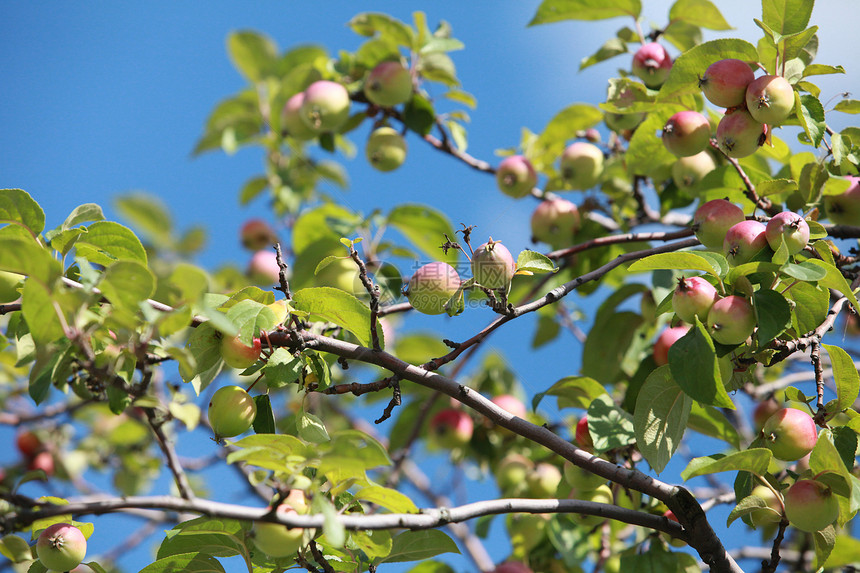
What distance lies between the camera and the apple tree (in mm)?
1518

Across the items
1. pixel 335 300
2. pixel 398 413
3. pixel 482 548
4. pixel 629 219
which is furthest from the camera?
pixel 482 548

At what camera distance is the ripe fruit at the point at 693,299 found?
1.68 metres

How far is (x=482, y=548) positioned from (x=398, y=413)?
99cm

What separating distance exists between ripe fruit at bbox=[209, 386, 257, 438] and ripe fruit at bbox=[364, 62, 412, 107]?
1.82m

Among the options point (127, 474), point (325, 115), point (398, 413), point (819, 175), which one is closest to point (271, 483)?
point (819, 175)

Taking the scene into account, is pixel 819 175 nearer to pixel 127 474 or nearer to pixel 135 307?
pixel 135 307

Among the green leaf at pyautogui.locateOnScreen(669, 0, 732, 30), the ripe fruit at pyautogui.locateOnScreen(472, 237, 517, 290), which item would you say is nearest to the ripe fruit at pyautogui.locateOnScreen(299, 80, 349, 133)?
the green leaf at pyautogui.locateOnScreen(669, 0, 732, 30)

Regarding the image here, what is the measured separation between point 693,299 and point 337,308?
85 centimetres

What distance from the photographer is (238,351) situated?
1725 mm

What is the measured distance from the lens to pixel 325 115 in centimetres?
325

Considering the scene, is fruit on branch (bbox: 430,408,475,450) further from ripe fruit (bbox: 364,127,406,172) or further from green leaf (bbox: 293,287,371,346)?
green leaf (bbox: 293,287,371,346)

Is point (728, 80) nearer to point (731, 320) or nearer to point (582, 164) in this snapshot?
point (731, 320)

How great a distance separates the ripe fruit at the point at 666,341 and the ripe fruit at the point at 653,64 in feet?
3.46

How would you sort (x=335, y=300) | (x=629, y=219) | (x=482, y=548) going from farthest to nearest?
(x=482, y=548) < (x=629, y=219) < (x=335, y=300)
